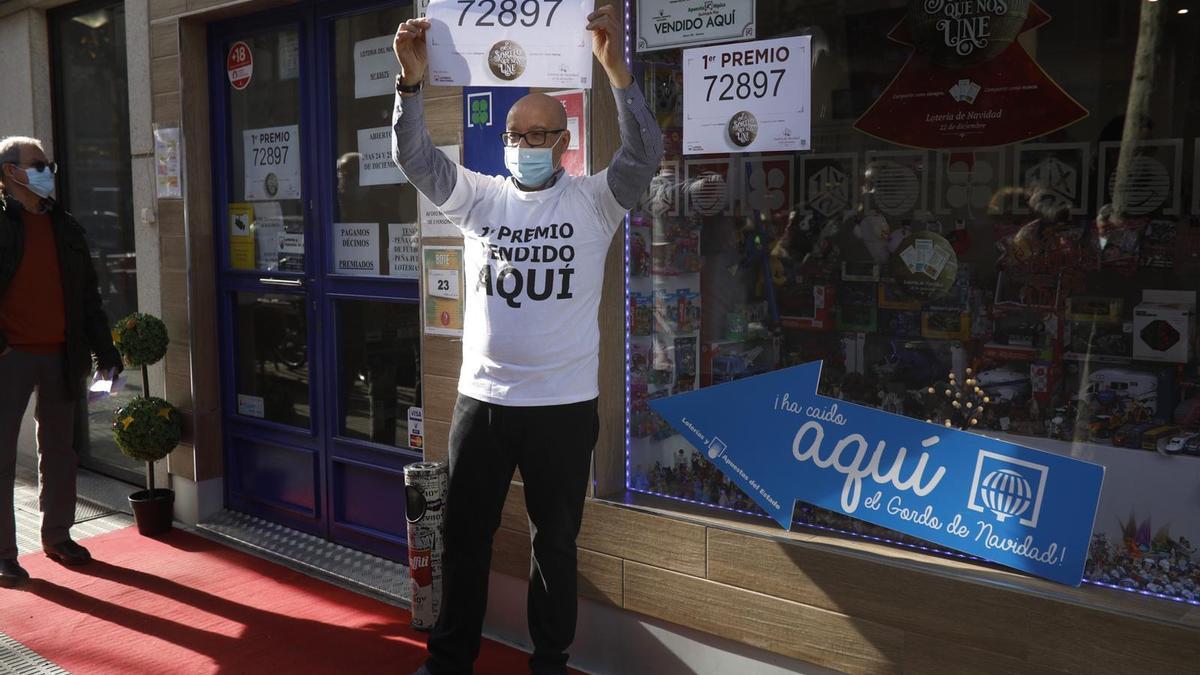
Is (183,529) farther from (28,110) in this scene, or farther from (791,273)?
(791,273)

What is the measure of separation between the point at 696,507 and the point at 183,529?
3258mm

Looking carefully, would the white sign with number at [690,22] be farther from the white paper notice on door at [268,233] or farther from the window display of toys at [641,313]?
the white paper notice on door at [268,233]

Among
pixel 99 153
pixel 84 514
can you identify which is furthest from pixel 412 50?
pixel 99 153

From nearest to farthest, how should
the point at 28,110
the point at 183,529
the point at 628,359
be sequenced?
the point at 628,359, the point at 183,529, the point at 28,110

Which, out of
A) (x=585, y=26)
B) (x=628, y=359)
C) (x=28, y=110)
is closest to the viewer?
(x=585, y=26)

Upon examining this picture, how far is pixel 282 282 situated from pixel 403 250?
0.85 metres

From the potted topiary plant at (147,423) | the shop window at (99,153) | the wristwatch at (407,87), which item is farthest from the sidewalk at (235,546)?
the wristwatch at (407,87)

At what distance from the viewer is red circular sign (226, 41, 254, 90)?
561cm

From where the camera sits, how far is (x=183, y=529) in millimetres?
5773

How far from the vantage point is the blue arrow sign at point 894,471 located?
3.06 metres

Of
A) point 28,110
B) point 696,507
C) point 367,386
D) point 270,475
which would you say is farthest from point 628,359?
point 28,110

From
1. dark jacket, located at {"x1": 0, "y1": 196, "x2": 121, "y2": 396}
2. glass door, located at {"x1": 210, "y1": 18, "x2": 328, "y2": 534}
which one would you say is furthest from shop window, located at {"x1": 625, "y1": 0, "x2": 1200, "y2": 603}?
dark jacket, located at {"x1": 0, "y1": 196, "x2": 121, "y2": 396}

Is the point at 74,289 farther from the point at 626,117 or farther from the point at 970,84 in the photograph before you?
the point at 970,84

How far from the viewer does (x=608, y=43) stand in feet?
10.5
